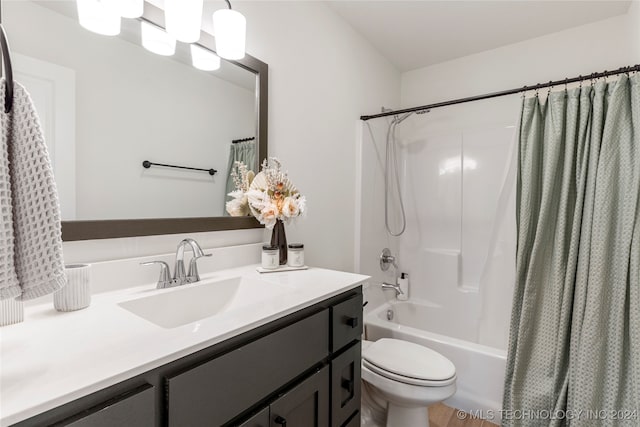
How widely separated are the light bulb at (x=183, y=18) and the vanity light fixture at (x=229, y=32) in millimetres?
96

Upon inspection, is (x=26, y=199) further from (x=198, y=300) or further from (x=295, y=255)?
(x=295, y=255)

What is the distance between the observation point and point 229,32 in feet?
3.98

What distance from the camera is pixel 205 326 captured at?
0.71 metres

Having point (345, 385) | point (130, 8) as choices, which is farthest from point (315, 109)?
point (345, 385)

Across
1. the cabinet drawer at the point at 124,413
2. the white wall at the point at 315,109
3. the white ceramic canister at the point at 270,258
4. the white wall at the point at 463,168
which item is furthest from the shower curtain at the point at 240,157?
the white wall at the point at 463,168

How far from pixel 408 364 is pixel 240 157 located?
1.27m

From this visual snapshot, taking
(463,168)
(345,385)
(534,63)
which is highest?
(534,63)

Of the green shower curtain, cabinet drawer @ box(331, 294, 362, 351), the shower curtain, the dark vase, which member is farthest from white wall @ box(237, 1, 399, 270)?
the green shower curtain

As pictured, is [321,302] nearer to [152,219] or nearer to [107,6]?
[152,219]

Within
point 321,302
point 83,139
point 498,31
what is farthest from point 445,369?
point 498,31

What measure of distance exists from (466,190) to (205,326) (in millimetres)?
2313

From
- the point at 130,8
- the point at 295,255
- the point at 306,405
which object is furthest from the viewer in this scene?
the point at 295,255

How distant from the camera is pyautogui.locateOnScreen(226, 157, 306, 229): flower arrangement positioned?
128 cm

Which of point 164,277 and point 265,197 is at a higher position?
point 265,197
